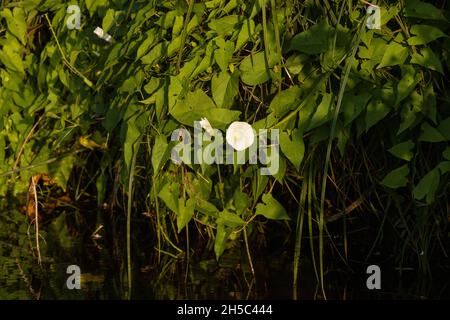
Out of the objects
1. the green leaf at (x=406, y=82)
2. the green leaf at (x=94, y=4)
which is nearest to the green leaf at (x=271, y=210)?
the green leaf at (x=406, y=82)

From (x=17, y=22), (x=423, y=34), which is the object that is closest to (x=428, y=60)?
(x=423, y=34)

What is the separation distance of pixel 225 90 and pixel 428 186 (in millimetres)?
580

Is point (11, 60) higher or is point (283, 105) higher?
point (11, 60)

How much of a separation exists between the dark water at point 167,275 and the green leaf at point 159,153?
34 centimetres

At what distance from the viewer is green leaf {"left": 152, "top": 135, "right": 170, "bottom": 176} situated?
253 centimetres

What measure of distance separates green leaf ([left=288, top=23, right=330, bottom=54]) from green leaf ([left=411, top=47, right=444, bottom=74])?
0.75 feet

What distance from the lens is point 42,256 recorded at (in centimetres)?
291

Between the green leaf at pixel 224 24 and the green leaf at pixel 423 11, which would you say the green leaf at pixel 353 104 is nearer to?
the green leaf at pixel 423 11

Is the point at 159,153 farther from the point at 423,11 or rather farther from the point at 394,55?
the point at 423,11

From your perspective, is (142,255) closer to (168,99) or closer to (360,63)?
(168,99)

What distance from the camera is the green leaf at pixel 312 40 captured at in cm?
248

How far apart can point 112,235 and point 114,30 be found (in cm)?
70

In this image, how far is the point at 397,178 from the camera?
254cm
